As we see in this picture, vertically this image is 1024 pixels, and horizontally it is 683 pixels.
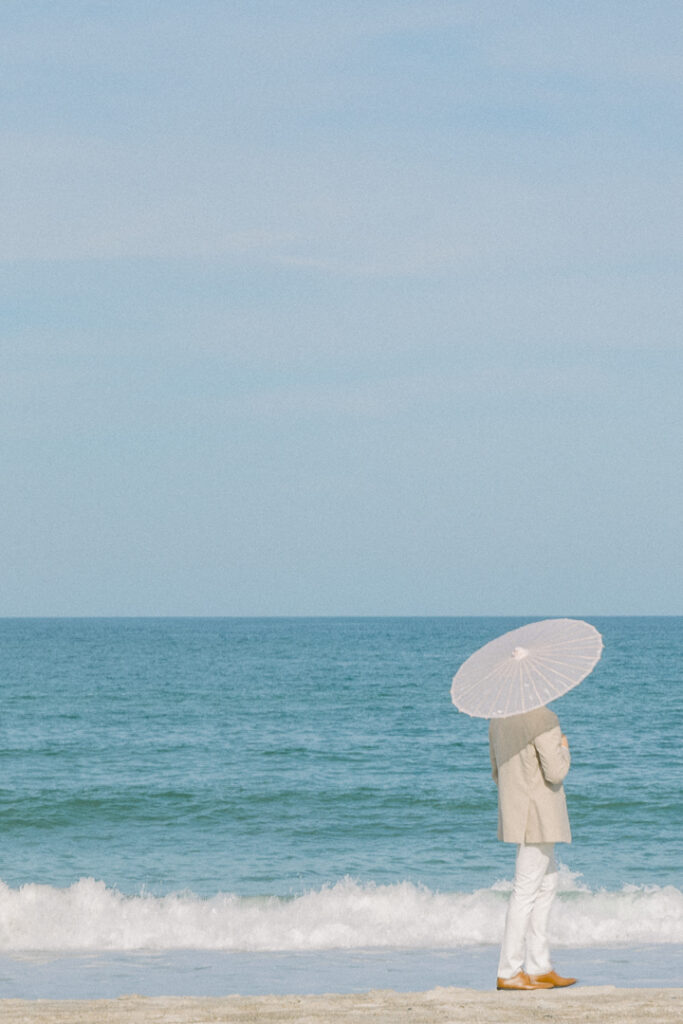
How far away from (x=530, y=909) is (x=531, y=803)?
0.69 metres

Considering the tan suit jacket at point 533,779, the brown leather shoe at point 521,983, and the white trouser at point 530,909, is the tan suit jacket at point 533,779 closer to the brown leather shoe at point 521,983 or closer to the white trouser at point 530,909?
the white trouser at point 530,909

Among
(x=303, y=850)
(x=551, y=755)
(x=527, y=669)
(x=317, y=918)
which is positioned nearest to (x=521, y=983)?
(x=551, y=755)

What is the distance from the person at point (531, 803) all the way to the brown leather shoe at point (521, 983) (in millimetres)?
205

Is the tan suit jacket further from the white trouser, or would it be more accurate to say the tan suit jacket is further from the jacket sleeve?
the white trouser

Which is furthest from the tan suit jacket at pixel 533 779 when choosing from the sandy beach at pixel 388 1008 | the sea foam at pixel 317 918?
the sea foam at pixel 317 918

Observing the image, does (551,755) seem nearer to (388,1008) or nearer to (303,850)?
(388,1008)

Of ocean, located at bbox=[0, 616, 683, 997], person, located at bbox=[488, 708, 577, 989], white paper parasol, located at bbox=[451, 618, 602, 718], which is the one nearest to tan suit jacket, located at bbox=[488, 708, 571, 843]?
person, located at bbox=[488, 708, 577, 989]

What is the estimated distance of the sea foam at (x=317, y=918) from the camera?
1109 centimetres

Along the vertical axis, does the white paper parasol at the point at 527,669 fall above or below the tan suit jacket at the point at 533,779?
above

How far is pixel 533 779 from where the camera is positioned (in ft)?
22.1

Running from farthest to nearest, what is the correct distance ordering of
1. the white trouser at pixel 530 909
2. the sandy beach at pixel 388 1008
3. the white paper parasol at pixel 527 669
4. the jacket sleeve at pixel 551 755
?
the white trouser at pixel 530 909, the jacket sleeve at pixel 551 755, the white paper parasol at pixel 527 669, the sandy beach at pixel 388 1008

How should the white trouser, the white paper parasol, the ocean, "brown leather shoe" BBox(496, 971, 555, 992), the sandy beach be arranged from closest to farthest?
the sandy beach
the white paper parasol
the white trouser
"brown leather shoe" BBox(496, 971, 555, 992)
the ocean

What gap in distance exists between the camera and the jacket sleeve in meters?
6.63

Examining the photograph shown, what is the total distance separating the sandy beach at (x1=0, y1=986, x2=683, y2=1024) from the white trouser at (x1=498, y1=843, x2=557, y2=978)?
0.23m
